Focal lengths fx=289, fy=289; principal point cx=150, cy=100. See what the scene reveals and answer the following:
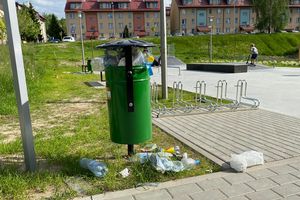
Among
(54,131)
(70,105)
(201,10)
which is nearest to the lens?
(54,131)

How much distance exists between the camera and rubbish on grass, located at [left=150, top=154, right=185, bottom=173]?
3.58m

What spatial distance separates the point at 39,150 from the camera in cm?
444

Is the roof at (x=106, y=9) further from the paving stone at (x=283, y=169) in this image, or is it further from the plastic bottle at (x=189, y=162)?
the paving stone at (x=283, y=169)

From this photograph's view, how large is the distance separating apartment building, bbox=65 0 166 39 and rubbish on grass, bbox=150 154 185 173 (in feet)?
221

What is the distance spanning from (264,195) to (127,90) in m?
2.01

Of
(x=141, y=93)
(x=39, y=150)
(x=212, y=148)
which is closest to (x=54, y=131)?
(x=39, y=150)

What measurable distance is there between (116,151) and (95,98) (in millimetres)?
5077

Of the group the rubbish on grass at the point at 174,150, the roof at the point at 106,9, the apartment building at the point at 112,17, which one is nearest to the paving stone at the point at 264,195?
the rubbish on grass at the point at 174,150

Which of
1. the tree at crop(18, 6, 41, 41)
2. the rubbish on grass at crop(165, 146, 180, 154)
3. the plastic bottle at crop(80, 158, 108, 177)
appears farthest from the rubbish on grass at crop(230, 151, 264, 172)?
the tree at crop(18, 6, 41, 41)

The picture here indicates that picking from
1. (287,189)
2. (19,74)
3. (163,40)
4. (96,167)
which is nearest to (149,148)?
(96,167)

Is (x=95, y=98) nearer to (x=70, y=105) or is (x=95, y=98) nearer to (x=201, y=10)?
(x=70, y=105)

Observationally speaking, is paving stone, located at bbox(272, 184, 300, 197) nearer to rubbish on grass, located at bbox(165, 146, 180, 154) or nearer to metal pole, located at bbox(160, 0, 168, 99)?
rubbish on grass, located at bbox(165, 146, 180, 154)

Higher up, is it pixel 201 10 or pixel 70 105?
pixel 201 10

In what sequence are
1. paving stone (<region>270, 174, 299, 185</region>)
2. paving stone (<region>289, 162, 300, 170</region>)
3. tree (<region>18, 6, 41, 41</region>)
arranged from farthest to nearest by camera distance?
1. tree (<region>18, 6, 41, 41</region>)
2. paving stone (<region>289, 162, 300, 170</region>)
3. paving stone (<region>270, 174, 299, 185</region>)
